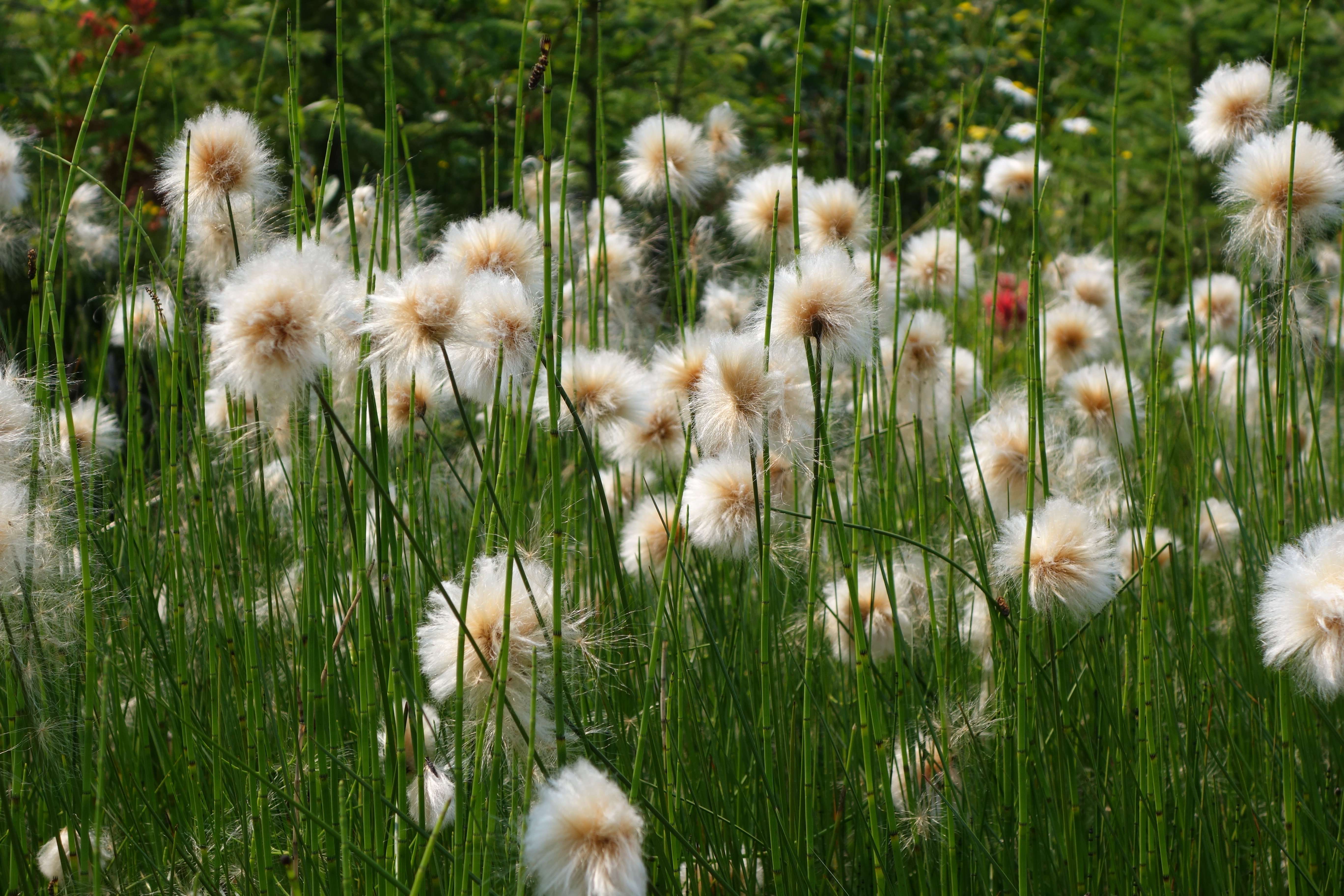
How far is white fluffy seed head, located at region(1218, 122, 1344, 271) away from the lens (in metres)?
1.40

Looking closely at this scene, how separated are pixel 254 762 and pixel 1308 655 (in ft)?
3.84

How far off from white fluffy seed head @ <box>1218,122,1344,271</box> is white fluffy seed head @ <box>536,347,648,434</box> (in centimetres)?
81

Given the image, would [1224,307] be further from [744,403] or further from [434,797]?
[434,797]

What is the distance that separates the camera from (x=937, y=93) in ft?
21.7

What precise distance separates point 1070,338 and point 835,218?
0.99 m

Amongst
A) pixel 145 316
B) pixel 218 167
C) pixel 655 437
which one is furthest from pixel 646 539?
pixel 145 316

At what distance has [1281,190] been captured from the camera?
4.65ft

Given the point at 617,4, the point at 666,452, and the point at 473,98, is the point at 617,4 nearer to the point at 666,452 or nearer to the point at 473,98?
the point at 473,98

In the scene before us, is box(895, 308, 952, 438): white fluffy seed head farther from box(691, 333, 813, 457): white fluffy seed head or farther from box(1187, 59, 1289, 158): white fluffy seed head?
box(691, 333, 813, 457): white fluffy seed head

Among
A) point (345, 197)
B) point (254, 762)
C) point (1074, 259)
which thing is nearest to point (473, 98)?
point (1074, 259)

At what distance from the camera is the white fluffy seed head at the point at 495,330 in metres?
1.00

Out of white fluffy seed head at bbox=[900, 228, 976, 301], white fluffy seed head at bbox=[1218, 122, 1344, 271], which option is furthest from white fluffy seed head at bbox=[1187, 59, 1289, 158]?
white fluffy seed head at bbox=[900, 228, 976, 301]

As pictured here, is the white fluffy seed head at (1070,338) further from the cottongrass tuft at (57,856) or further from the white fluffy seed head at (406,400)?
the cottongrass tuft at (57,856)

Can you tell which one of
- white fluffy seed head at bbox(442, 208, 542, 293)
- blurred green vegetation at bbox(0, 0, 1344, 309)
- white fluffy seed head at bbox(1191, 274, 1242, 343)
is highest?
blurred green vegetation at bbox(0, 0, 1344, 309)
